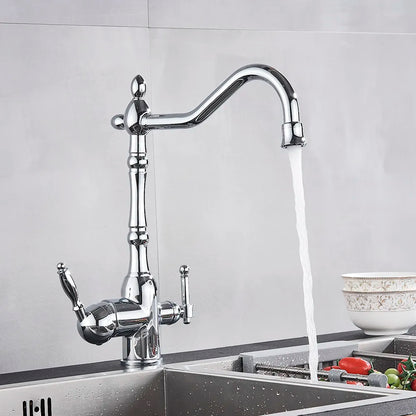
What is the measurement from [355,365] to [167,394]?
0.34 m

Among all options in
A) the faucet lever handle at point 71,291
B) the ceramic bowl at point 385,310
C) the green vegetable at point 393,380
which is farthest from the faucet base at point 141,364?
the ceramic bowl at point 385,310

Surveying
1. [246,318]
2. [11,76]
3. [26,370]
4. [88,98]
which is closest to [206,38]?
[88,98]

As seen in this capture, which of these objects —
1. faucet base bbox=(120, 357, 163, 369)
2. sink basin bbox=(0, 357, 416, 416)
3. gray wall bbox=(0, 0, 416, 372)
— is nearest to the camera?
sink basin bbox=(0, 357, 416, 416)

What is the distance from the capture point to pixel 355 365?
5.25 ft

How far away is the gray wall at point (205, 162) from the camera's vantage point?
1.86 meters

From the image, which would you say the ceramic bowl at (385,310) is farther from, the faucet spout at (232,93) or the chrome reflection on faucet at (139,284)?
the faucet spout at (232,93)

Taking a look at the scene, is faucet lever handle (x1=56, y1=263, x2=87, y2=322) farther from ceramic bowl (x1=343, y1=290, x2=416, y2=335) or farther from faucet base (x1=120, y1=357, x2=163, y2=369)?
ceramic bowl (x1=343, y1=290, x2=416, y2=335)

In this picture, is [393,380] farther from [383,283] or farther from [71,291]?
[71,291]

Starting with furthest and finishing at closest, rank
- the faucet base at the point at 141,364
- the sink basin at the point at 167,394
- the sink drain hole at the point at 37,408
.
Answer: the faucet base at the point at 141,364
the sink drain hole at the point at 37,408
the sink basin at the point at 167,394

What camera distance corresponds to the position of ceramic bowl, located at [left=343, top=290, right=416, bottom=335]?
1896 mm

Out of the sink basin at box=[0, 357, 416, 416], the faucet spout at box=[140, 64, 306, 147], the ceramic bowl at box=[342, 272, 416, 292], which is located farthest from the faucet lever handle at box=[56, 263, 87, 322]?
the ceramic bowl at box=[342, 272, 416, 292]

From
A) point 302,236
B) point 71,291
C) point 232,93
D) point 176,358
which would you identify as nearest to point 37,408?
point 71,291

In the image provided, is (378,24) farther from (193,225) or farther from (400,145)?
(193,225)

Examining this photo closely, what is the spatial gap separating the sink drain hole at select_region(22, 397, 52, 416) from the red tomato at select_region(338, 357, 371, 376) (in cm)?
53
